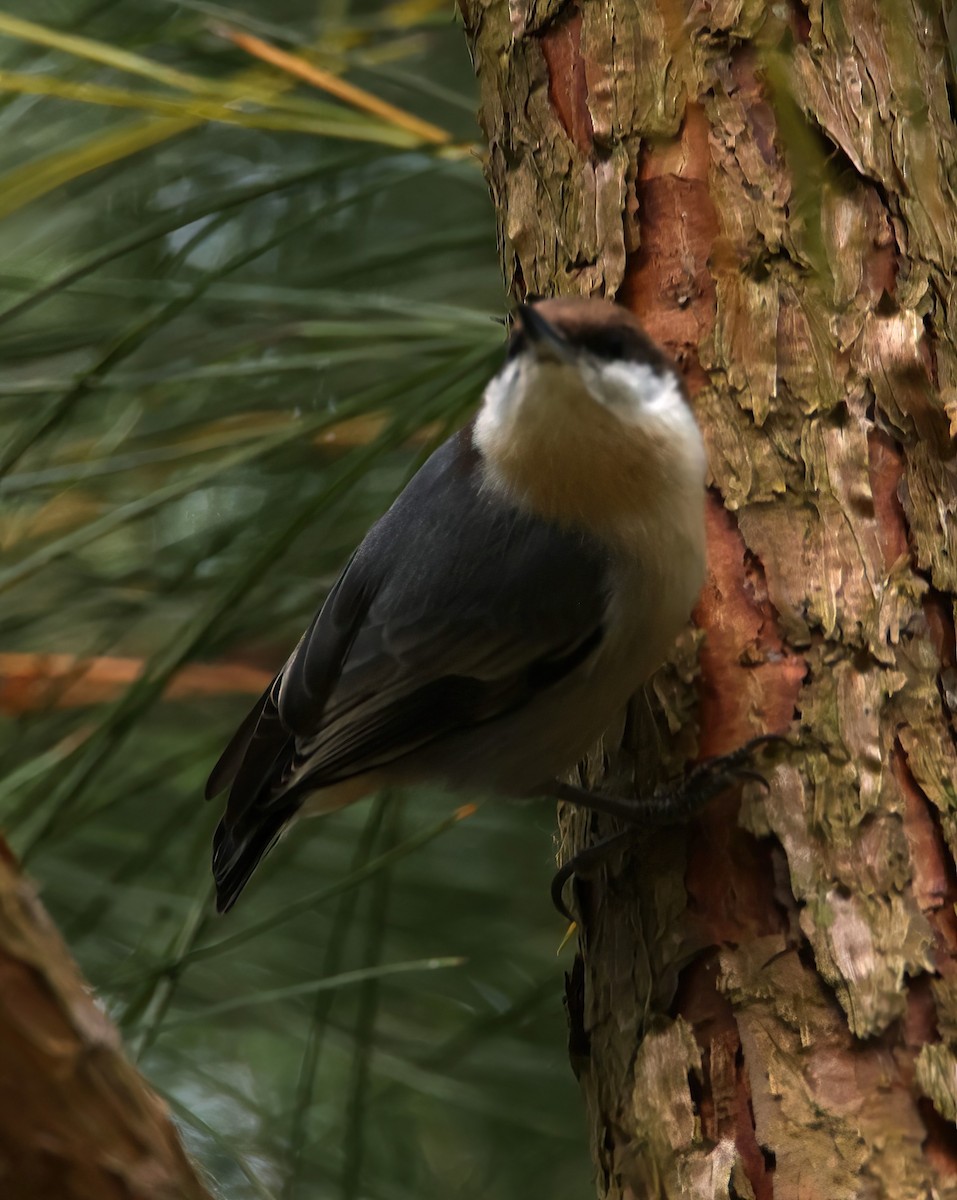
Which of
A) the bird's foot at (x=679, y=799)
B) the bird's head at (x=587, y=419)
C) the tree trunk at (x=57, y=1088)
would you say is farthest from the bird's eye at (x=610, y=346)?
the tree trunk at (x=57, y=1088)

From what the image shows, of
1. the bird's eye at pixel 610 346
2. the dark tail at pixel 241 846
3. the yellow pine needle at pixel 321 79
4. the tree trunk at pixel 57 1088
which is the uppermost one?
the yellow pine needle at pixel 321 79

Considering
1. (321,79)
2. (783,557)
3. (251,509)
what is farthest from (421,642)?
(321,79)

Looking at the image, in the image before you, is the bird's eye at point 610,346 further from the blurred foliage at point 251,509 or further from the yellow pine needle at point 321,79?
the yellow pine needle at point 321,79

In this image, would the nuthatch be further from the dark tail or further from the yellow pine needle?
the yellow pine needle

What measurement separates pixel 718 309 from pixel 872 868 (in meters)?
0.52

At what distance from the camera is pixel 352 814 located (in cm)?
194

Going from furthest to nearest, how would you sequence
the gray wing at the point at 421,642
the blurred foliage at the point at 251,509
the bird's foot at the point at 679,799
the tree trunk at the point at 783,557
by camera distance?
1. the blurred foliage at the point at 251,509
2. the gray wing at the point at 421,642
3. the bird's foot at the point at 679,799
4. the tree trunk at the point at 783,557

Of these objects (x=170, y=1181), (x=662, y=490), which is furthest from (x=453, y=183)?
(x=170, y=1181)

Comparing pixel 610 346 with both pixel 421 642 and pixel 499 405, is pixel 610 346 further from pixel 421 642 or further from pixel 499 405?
pixel 421 642

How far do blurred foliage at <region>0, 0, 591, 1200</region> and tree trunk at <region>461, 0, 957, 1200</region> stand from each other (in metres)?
0.31

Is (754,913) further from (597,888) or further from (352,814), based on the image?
(352,814)

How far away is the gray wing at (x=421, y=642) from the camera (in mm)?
1268

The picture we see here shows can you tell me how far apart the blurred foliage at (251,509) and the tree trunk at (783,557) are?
1.01ft

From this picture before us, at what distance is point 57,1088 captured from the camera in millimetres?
628
